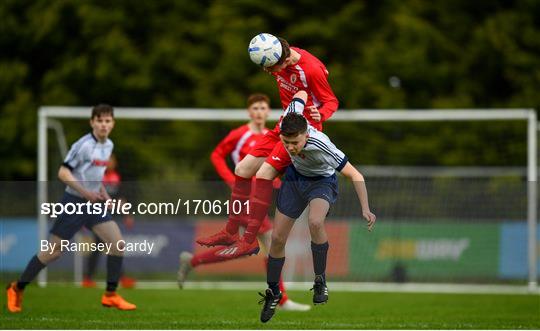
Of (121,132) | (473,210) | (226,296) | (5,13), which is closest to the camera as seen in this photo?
(226,296)

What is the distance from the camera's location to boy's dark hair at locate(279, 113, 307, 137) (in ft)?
34.5

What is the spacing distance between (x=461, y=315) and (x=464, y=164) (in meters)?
11.1

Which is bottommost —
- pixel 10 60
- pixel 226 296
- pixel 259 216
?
pixel 226 296

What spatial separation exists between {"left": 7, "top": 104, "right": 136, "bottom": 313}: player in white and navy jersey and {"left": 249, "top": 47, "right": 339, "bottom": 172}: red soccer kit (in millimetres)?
2265

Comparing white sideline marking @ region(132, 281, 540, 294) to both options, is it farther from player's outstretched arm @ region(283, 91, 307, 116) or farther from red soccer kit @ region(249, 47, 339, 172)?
player's outstretched arm @ region(283, 91, 307, 116)

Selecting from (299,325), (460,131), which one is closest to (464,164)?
(460,131)

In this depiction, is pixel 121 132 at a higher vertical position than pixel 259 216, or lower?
higher

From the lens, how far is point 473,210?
19000mm

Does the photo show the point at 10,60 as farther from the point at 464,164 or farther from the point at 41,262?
the point at 41,262

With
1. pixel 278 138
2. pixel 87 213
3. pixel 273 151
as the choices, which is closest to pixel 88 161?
pixel 87 213

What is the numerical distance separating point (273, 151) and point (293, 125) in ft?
2.73

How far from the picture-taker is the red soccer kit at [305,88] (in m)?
11.2

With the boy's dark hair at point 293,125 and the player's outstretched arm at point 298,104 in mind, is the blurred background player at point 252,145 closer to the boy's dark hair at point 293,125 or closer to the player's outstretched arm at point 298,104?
the player's outstretched arm at point 298,104

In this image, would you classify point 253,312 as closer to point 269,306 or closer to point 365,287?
point 269,306
